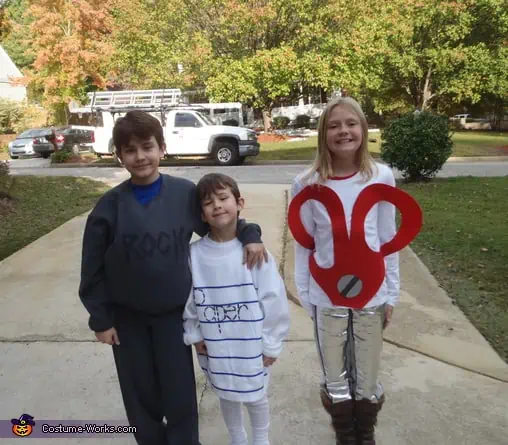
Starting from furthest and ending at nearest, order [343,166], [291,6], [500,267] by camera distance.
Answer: [291,6], [500,267], [343,166]

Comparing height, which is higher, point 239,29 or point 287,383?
point 239,29

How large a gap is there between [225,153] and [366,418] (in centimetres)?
1467

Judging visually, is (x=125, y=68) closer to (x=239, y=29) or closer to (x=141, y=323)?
(x=239, y=29)

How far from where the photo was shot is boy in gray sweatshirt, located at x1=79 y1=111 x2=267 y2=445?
1.96 meters

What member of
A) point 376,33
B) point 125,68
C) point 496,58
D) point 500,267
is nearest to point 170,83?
point 125,68

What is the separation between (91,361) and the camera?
3262 millimetres

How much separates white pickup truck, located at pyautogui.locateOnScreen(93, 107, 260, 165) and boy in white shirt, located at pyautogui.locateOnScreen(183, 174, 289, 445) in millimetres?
14536

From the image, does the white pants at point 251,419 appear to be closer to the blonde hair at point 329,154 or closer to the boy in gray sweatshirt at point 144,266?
Result: the boy in gray sweatshirt at point 144,266

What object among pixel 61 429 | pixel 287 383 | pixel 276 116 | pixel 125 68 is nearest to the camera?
pixel 61 429

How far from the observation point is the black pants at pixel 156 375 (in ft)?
6.79

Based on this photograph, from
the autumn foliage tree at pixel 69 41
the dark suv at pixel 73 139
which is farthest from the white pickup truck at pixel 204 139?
the autumn foliage tree at pixel 69 41

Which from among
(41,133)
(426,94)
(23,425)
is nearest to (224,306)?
(23,425)

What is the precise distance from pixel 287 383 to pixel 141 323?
1210 millimetres

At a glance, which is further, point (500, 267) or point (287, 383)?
point (500, 267)
